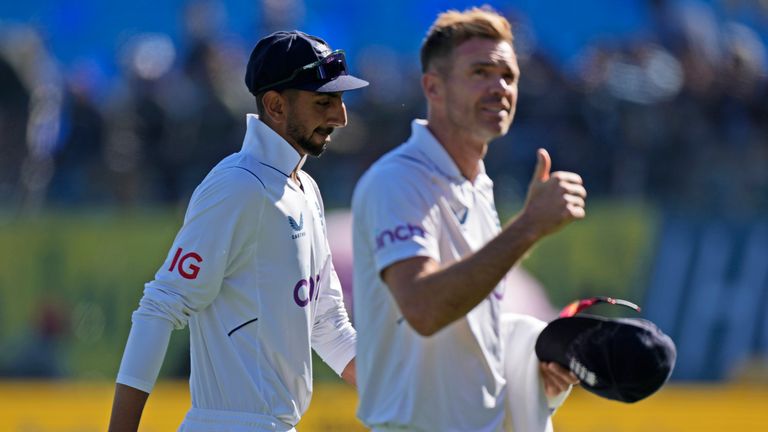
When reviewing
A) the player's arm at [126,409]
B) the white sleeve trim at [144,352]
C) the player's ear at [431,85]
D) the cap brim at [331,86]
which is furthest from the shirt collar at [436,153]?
the player's arm at [126,409]

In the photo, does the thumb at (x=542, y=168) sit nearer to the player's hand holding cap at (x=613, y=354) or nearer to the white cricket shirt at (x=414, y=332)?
the white cricket shirt at (x=414, y=332)

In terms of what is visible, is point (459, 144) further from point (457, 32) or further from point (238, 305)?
point (238, 305)

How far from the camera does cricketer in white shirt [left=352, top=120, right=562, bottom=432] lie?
11.5 ft

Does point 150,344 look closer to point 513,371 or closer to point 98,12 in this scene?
point 513,371

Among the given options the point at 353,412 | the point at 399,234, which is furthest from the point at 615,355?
the point at 353,412

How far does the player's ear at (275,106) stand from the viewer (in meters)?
4.61

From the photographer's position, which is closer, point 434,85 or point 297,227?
point 434,85

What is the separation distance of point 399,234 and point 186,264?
114 centimetres

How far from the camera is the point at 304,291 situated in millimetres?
4484

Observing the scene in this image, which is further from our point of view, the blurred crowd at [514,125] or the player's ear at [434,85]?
the blurred crowd at [514,125]

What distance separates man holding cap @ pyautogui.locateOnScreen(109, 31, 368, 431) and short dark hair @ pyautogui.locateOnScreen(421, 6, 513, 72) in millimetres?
852

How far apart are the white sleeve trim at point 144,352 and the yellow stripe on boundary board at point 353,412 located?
18.4 ft

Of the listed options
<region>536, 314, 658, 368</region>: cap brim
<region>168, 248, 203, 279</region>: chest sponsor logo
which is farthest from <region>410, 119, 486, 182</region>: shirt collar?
<region>168, 248, 203, 279</region>: chest sponsor logo

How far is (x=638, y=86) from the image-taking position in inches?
465
